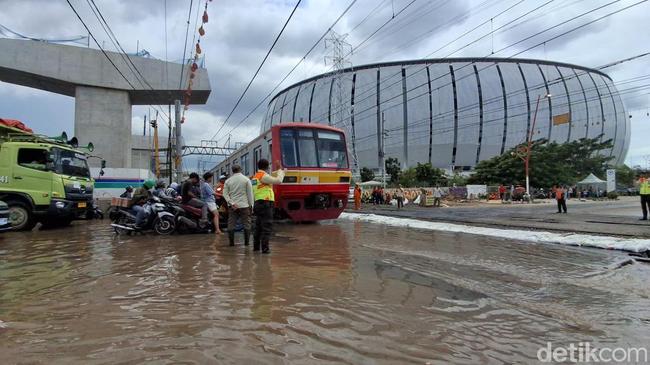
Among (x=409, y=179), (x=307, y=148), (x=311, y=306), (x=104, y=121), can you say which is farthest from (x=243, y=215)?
(x=409, y=179)

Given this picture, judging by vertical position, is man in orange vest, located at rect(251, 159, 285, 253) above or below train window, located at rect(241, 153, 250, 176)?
below

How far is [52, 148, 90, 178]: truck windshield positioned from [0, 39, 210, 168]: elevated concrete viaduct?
1231 centimetres

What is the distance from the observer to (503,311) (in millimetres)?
3773

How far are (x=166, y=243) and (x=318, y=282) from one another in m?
4.93

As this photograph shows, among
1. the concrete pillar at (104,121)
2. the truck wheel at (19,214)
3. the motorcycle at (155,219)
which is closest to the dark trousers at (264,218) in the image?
the motorcycle at (155,219)

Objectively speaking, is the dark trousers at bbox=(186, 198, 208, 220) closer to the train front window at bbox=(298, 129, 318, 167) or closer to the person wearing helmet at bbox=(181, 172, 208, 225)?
the person wearing helmet at bbox=(181, 172, 208, 225)

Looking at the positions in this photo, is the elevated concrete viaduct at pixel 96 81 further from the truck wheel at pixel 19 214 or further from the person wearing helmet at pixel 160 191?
the person wearing helmet at pixel 160 191

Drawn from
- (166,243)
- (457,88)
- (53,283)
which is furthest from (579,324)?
(457,88)

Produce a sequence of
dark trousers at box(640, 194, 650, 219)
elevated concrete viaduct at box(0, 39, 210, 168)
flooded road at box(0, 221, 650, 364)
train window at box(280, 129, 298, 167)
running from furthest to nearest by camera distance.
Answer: elevated concrete viaduct at box(0, 39, 210, 168)
dark trousers at box(640, 194, 650, 219)
train window at box(280, 129, 298, 167)
flooded road at box(0, 221, 650, 364)

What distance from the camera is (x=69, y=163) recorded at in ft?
41.8

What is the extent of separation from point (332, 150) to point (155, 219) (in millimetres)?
5685

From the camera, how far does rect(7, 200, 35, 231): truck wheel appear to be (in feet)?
38.2

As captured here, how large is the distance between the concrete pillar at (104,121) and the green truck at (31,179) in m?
13.2

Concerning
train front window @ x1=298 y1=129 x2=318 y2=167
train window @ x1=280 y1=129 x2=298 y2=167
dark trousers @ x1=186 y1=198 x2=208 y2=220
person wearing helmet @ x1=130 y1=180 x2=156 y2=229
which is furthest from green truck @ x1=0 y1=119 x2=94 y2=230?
train front window @ x1=298 y1=129 x2=318 y2=167
